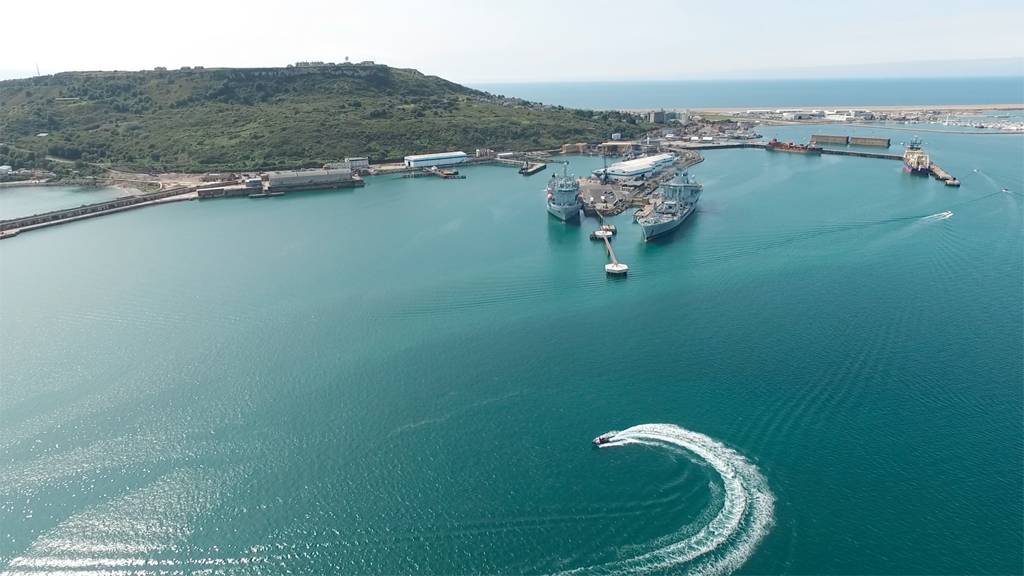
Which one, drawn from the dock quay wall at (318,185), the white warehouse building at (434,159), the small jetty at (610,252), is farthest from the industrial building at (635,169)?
the dock quay wall at (318,185)

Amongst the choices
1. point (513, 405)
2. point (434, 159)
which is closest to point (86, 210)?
point (434, 159)

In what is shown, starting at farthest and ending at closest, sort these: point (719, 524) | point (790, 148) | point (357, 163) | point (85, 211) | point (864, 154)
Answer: point (790, 148)
point (864, 154)
point (357, 163)
point (85, 211)
point (719, 524)

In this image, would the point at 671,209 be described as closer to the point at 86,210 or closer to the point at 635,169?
the point at 635,169

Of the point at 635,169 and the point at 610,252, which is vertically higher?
the point at 635,169

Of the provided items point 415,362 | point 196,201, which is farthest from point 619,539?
point 196,201

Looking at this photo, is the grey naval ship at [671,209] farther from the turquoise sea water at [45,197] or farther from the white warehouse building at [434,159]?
the turquoise sea water at [45,197]

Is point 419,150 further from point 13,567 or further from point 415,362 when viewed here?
point 13,567

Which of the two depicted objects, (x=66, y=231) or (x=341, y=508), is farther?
(x=66, y=231)

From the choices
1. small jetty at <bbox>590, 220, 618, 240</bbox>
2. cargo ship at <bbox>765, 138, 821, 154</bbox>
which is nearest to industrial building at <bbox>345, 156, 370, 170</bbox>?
small jetty at <bbox>590, 220, 618, 240</bbox>
